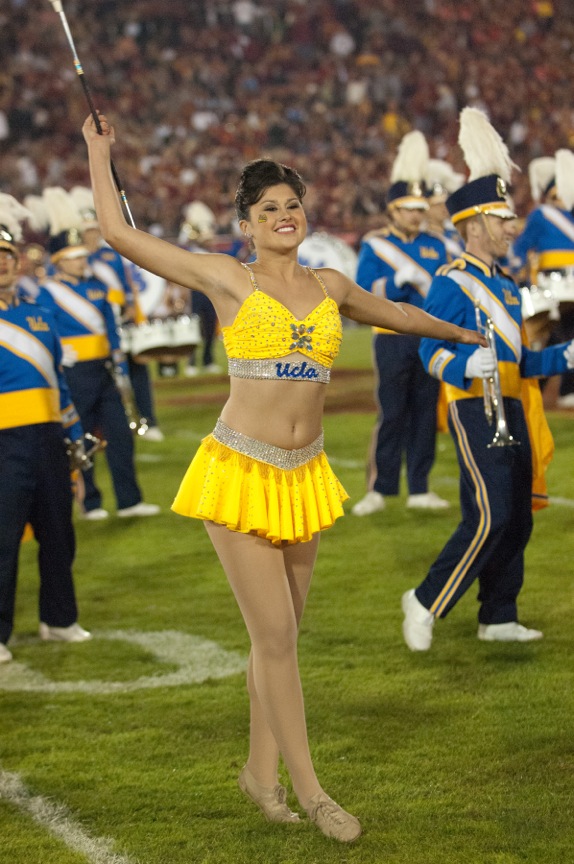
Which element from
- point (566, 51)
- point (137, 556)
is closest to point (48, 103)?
point (566, 51)

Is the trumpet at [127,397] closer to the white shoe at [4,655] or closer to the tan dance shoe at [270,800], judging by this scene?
the white shoe at [4,655]

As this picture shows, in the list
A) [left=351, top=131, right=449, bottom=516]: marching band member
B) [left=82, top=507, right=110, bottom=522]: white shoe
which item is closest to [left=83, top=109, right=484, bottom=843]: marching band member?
[left=351, top=131, right=449, bottom=516]: marching band member

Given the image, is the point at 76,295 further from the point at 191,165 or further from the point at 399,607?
the point at 191,165

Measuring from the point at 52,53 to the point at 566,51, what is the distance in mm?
9238

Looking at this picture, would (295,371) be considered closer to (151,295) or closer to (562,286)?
(562,286)

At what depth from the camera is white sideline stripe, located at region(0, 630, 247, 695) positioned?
492 cm

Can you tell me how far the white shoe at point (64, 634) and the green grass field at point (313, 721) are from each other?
0.07 m

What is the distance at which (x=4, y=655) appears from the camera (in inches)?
211

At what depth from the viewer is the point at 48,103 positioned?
973 inches

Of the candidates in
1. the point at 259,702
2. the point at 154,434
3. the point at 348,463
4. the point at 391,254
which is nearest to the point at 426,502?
the point at 391,254

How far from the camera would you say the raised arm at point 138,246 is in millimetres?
3186

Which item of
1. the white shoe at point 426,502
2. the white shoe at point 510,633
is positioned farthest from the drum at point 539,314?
the white shoe at point 510,633

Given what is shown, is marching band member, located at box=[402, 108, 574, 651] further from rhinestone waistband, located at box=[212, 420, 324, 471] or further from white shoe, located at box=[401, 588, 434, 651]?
rhinestone waistband, located at box=[212, 420, 324, 471]

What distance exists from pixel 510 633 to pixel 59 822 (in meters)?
2.10
